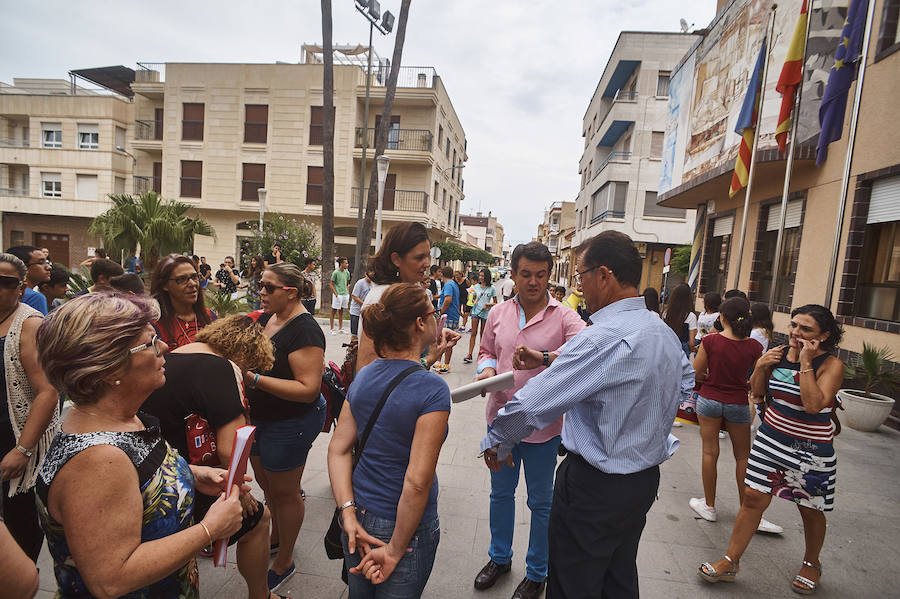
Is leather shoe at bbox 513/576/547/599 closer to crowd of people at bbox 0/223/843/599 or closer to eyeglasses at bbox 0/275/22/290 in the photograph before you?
crowd of people at bbox 0/223/843/599

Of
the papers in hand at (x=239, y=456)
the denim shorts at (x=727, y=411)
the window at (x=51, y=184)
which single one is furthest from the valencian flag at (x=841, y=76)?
the window at (x=51, y=184)

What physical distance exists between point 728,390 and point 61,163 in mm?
34615

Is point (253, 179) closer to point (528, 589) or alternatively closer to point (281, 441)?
point (281, 441)

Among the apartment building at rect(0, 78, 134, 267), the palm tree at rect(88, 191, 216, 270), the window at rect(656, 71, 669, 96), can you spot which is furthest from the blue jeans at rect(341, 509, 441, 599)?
the apartment building at rect(0, 78, 134, 267)

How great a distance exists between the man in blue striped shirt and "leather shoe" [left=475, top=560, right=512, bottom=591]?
0.94 m

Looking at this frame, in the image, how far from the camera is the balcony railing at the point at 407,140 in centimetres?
2492

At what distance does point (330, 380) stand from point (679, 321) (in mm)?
4677

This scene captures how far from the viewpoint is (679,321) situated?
5.86m

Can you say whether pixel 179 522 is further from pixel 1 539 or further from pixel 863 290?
pixel 863 290

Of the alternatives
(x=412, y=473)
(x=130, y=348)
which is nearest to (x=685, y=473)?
(x=412, y=473)

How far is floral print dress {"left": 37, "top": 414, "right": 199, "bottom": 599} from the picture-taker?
4.07 ft

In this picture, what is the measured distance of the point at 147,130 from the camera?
26.7 metres

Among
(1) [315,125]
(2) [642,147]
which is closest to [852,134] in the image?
(2) [642,147]

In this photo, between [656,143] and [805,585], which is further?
[656,143]
